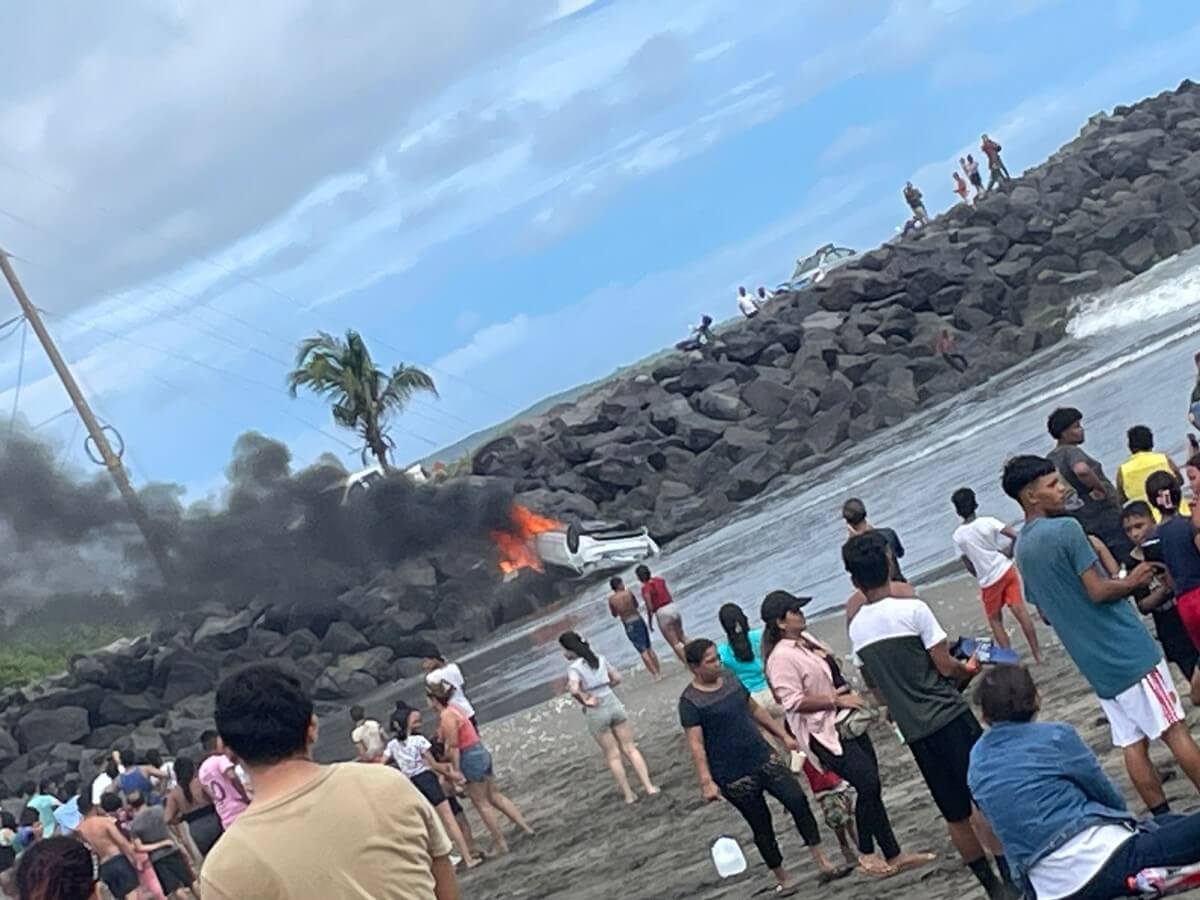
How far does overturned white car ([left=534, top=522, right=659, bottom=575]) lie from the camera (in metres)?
38.9

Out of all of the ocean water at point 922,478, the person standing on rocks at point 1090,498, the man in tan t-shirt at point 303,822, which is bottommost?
the ocean water at point 922,478

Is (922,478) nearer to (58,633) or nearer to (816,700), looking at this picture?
(58,633)

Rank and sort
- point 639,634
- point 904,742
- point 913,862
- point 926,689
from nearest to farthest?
1. point 926,689
2. point 904,742
3. point 913,862
4. point 639,634

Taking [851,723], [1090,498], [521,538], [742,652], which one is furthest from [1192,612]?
[521,538]

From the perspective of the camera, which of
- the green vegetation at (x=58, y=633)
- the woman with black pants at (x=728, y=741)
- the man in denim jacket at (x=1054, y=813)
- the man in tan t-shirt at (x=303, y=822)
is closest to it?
the man in tan t-shirt at (x=303, y=822)

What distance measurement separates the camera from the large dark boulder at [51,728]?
32.2 metres

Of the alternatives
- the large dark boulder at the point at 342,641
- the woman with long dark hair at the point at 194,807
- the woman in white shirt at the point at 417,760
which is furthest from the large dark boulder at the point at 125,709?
the woman in white shirt at the point at 417,760

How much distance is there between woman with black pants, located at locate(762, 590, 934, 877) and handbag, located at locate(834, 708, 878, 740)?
0.01 m

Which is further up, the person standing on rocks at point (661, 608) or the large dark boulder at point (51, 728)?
the large dark boulder at point (51, 728)

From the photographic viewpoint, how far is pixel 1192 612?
6996mm

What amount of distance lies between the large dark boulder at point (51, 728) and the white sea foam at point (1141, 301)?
28.1m

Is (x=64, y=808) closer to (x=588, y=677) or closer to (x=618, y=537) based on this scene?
(x=588, y=677)

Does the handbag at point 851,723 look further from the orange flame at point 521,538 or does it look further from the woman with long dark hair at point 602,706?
the orange flame at point 521,538

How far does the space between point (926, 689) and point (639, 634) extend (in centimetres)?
1258
